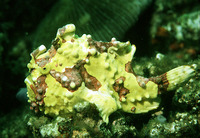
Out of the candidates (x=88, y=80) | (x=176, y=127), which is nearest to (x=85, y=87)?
(x=88, y=80)

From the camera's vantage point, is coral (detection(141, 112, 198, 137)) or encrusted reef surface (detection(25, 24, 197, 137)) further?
coral (detection(141, 112, 198, 137))

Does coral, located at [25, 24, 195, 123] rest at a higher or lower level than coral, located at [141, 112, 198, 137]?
higher

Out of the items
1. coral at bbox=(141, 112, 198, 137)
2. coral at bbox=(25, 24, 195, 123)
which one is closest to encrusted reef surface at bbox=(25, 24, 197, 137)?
coral at bbox=(25, 24, 195, 123)

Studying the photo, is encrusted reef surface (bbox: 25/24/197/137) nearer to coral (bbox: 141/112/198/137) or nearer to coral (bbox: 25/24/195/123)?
coral (bbox: 25/24/195/123)

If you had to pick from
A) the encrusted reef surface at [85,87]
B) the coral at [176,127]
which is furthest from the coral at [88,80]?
the coral at [176,127]

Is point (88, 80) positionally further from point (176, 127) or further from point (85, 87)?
point (176, 127)

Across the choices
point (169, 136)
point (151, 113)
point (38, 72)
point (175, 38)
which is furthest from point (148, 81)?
point (175, 38)

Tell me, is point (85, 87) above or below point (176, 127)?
above

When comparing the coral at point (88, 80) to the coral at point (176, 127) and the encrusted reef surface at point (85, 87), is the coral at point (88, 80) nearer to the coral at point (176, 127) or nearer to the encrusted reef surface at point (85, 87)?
the encrusted reef surface at point (85, 87)
